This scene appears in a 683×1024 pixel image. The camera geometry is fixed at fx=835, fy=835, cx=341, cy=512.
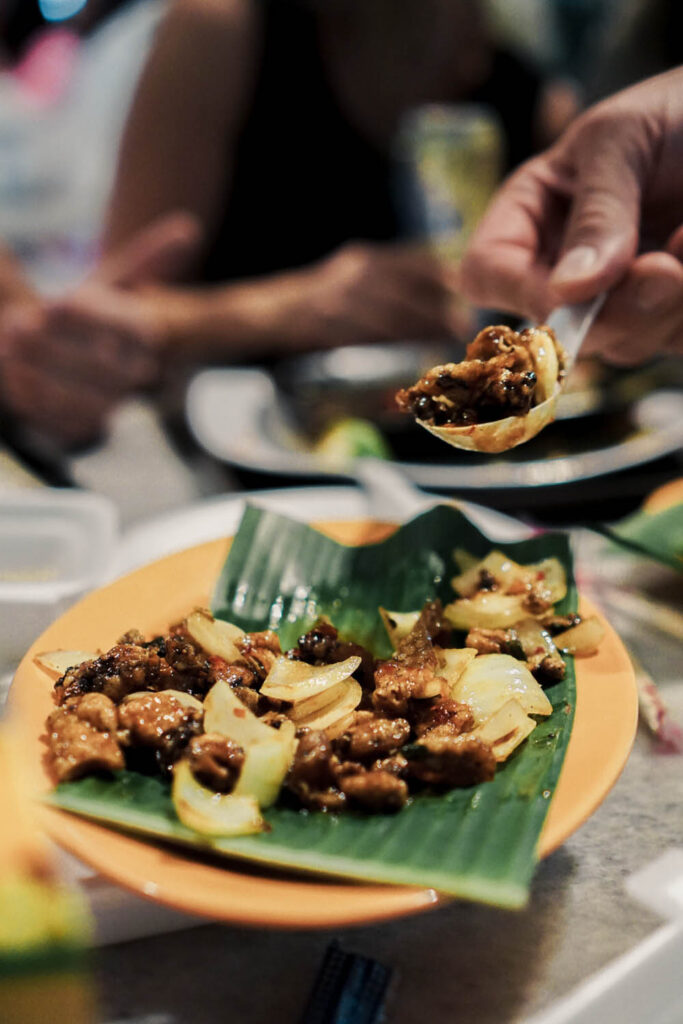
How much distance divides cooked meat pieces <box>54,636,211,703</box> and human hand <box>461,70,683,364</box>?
0.80m

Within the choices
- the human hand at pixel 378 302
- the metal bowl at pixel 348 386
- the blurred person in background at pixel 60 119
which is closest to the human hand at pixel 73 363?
the metal bowl at pixel 348 386

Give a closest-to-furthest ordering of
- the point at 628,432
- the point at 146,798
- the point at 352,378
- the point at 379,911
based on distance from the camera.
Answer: the point at 379,911 < the point at 146,798 < the point at 628,432 < the point at 352,378

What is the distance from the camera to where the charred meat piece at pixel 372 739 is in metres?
0.89

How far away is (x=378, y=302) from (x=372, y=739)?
2.58m

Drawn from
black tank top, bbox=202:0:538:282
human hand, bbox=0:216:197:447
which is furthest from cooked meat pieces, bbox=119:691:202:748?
black tank top, bbox=202:0:538:282

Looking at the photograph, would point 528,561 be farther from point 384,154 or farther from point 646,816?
point 384,154

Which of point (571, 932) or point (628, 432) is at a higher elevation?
point (571, 932)

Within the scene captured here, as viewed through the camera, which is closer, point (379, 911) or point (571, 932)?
point (379, 911)

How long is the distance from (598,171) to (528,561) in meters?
0.70

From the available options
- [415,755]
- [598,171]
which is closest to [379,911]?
[415,755]

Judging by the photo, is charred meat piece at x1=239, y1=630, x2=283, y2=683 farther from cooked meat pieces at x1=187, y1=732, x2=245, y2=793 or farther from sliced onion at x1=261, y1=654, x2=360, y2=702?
cooked meat pieces at x1=187, y1=732, x2=245, y2=793

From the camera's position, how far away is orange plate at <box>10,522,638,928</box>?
0.70 metres

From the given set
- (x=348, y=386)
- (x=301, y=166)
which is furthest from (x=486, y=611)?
(x=301, y=166)

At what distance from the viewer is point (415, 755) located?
2.92 ft
